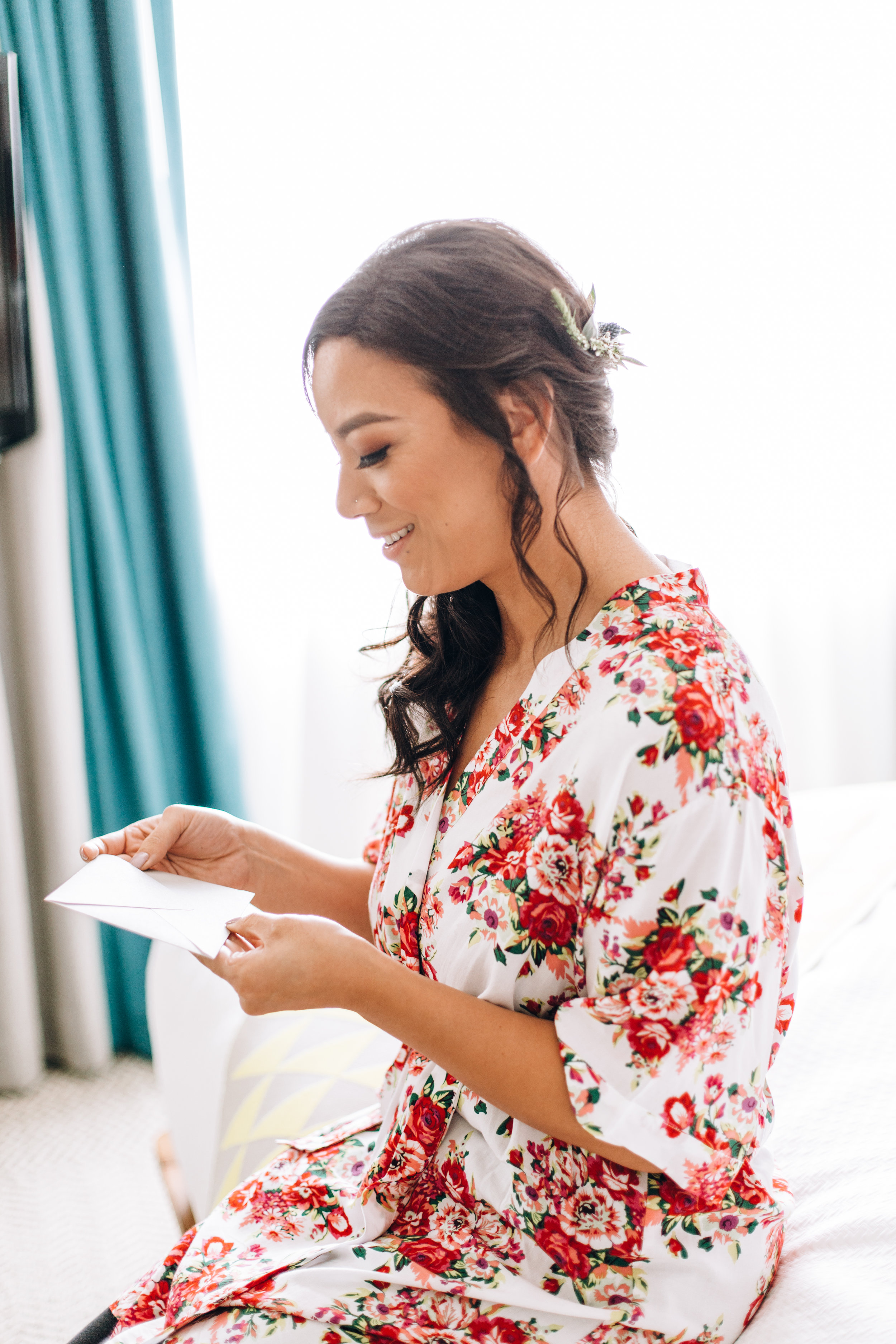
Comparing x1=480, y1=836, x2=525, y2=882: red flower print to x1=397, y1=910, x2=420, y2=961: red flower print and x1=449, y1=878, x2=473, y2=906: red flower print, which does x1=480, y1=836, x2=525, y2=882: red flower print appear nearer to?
x1=449, y1=878, x2=473, y2=906: red flower print

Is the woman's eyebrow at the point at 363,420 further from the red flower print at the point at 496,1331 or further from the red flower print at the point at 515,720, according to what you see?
the red flower print at the point at 496,1331

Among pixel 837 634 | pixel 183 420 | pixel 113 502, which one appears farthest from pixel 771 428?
pixel 113 502

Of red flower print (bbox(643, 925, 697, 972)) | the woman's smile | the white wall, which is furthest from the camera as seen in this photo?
the white wall

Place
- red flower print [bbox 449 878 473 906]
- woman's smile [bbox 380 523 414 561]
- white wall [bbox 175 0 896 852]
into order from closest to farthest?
red flower print [bbox 449 878 473 906] → woman's smile [bbox 380 523 414 561] → white wall [bbox 175 0 896 852]

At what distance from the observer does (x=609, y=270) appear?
232 centimetres

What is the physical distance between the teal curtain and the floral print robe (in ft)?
4.70

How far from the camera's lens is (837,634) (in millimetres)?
2654

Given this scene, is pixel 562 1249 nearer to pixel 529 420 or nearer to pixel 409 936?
pixel 409 936

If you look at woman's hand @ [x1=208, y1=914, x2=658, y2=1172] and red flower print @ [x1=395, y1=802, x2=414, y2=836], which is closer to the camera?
woman's hand @ [x1=208, y1=914, x2=658, y2=1172]

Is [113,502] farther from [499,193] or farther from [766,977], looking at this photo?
[766,977]

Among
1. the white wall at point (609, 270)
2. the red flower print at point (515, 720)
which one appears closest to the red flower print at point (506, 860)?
the red flower print at point (515, 720)

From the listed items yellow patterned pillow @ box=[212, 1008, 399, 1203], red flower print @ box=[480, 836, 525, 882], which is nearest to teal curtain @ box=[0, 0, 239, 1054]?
yellow patterned pillow @ box=[212, 1008, 399, 1203]

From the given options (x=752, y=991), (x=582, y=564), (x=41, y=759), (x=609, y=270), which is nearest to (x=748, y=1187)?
(x=752, y=991)

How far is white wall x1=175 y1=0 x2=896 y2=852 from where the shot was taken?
2156mm
